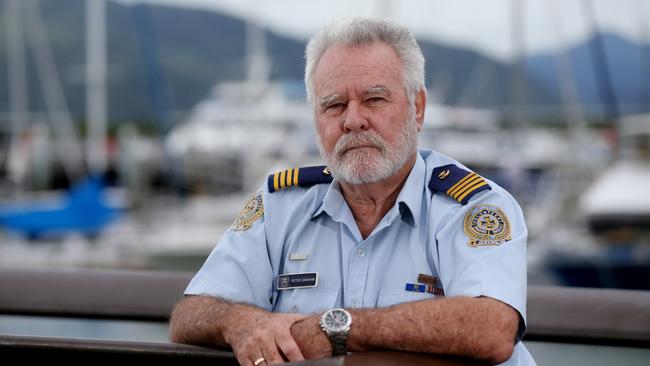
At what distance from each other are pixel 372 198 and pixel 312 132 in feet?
39.9

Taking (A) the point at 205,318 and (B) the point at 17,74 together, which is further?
(B) the point at 17,74

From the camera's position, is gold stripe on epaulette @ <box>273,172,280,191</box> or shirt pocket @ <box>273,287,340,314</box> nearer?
shirt pocket @ <box>273,287,340,314</box>

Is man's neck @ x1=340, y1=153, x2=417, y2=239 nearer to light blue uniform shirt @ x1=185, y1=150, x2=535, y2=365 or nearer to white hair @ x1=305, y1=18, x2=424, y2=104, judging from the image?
light blue uniform shirt @ x1=185, y1=150, x2=535, y2=365

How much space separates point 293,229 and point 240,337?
429mm

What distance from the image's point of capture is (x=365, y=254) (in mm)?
2248

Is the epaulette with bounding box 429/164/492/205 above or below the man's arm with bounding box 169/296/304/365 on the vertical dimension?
above

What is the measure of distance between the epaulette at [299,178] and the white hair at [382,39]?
362mm

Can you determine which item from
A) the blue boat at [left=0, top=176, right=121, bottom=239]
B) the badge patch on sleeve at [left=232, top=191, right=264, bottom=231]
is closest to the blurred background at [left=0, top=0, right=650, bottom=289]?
the blue boat at [left=0, top=176, right=121, bottom=239]

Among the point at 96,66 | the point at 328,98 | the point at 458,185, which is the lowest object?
the point at 458,185

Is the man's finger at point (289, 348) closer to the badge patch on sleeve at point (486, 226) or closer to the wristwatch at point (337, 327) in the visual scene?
the wristwatch at point (337, 327)

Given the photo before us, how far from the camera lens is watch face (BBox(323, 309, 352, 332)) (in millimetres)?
1958

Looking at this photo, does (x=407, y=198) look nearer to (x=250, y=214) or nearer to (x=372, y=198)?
(x=372, y=198)

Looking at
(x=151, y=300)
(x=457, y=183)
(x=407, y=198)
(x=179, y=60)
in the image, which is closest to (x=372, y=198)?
(x=407, y=198)

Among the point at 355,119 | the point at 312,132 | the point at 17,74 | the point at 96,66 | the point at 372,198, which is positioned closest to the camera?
the point at 355,119
